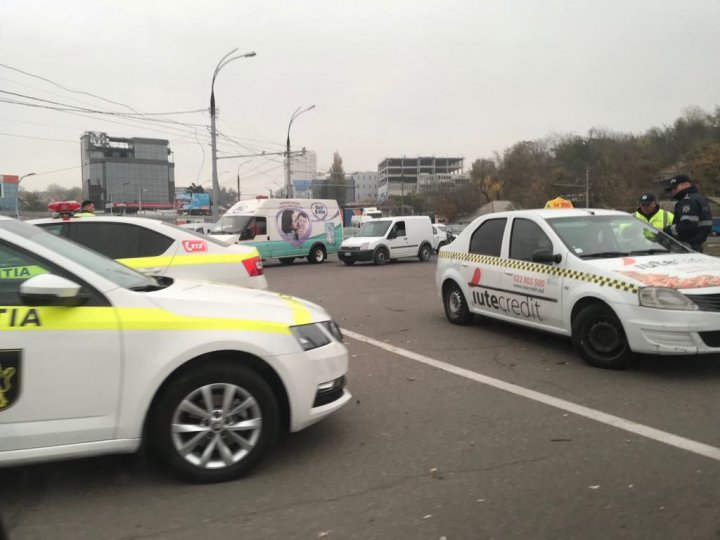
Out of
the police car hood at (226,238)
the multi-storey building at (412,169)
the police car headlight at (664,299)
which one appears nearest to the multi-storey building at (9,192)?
the police car hood at (226,238)

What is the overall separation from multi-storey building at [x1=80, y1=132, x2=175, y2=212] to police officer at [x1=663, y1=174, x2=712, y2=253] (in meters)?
40.9

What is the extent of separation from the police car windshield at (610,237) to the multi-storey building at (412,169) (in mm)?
127518

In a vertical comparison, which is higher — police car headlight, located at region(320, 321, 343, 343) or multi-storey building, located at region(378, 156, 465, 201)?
multi-storey building, located at region(378, 156, 465, 201)

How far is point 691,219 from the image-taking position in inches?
308

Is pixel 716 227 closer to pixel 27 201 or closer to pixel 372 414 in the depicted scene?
pixel 372 414

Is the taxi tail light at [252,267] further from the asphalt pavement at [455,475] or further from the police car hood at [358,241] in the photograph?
the police car hood at [358,241]

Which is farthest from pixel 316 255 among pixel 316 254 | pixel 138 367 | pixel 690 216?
pixel 138 367

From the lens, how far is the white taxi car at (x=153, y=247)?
6.52 m

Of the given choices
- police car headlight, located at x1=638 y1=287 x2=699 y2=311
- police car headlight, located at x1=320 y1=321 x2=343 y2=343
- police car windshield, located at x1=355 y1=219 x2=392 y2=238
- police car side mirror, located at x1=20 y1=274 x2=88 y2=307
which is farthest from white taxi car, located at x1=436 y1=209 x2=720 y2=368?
police car windshield, located at x1=355 y1=219 x2=392 y2=238

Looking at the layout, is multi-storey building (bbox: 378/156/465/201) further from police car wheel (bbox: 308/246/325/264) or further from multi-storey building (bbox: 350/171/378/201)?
police car wheel (bbox: 308/246/325/264)

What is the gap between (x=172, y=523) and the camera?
2.89 metres

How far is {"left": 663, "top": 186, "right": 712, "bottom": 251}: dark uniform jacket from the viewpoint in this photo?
7.81 m

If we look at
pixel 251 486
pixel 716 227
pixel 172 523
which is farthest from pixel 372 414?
pixel 716 227

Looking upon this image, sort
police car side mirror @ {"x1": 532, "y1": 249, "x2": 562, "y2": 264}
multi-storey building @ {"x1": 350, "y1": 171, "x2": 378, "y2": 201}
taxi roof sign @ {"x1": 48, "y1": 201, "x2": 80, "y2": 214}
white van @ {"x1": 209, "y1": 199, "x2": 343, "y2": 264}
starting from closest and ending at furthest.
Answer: police car side mirror @ {"x1": 532, "y1": 249, "x2": 562, "y2": 264}, taxi roof sign @ {"x1": 48, "y1": 201, "x2": 80, "y2": 214}, white van @ {"x1": 209, "y1": 199, "x2": 343, "y2": 264}, multi-storey building @ {"x1": 350, "y1": 171, "x2": 378, "y2": 201}
